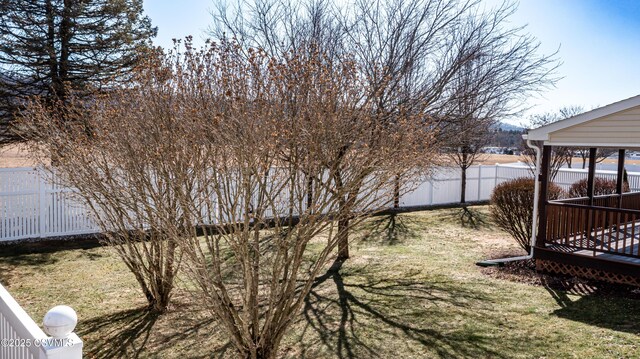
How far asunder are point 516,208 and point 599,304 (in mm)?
3242

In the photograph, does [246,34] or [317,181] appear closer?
[317,181]

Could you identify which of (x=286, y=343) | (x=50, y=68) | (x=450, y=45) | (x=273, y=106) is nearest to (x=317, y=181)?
(x=273, y=106)

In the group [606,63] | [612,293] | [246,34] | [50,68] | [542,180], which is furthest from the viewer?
[606,63]

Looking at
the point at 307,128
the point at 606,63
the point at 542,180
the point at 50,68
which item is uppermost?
the point at 606,63

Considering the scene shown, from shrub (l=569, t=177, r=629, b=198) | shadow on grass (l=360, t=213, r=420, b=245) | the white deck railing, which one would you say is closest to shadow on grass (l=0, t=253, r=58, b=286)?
the white deck railing

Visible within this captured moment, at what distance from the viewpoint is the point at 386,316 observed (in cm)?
591

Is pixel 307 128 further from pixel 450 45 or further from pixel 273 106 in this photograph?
pixel 450 45

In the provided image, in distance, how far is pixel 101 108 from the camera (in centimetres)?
621

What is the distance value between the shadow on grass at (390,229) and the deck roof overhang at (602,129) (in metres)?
4.26

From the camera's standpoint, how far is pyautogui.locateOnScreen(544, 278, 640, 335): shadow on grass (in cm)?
559

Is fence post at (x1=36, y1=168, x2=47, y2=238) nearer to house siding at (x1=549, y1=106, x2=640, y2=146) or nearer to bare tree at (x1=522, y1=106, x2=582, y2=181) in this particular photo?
house siding at (x1=549, y1=106, x2=640, y2=146)

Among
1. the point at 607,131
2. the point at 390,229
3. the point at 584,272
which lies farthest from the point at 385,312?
the point at 390,229

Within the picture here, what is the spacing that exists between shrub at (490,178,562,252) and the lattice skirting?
1217 mm

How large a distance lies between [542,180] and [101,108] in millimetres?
7183
